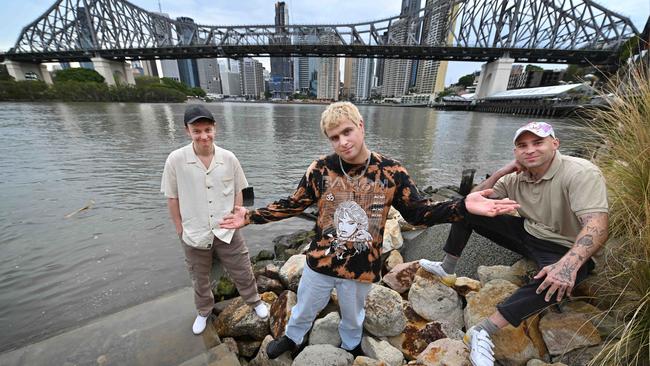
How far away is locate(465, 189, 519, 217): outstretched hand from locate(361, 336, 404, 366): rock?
4.09ft

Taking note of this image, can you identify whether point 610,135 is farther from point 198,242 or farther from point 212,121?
point 198,242

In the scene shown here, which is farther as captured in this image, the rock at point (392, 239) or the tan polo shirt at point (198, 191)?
the rock at point (392, 239)

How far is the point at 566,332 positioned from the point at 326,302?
67.9 inches

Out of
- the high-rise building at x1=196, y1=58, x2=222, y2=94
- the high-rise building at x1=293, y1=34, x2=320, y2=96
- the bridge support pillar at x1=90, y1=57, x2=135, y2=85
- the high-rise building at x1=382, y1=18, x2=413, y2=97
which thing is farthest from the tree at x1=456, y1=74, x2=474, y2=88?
the high-rise building at x1=196, y1=58, x2=222, y2=94

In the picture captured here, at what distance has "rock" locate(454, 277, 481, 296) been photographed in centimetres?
267

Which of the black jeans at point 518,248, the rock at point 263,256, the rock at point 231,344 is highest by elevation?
the black jeans at point 518,248

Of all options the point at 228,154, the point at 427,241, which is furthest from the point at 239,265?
the point at 427,241

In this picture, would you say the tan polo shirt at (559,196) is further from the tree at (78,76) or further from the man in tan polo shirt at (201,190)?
the tree at (78,76)

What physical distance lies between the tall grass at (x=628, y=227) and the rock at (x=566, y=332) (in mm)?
143

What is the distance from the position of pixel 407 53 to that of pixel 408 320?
65347 mm

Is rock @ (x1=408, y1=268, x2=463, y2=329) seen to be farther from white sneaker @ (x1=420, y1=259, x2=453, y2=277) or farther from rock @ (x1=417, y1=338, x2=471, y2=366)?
rock @ (x1=417, y1=338, x2=471, y2=366)

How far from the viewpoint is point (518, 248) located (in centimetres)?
257

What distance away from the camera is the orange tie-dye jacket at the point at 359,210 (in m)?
1.84

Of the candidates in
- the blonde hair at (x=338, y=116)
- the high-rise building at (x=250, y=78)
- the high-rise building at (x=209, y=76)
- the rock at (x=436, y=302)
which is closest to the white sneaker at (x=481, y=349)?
the rock at (x=436, y=302)
